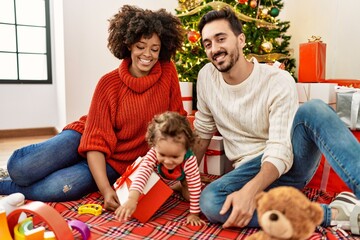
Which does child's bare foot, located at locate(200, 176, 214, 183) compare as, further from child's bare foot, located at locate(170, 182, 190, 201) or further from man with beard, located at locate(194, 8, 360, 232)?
man with beard, located at locate(194, 8, 360, 232)

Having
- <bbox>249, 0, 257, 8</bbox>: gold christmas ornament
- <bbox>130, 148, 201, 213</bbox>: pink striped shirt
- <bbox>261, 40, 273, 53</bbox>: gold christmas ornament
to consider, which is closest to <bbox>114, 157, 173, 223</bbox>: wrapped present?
<bbox>130, 148, 201, 213</bbox>: pink striped shirt

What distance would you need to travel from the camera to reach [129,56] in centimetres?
142

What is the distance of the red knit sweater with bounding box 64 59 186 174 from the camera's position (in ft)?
4.22

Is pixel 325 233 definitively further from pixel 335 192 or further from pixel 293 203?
pixel 293 203

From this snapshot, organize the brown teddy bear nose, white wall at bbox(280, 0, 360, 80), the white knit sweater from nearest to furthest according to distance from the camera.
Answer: the brown teddy bear nose
the white knit sweater
white wall at bbox(280, 0, 360, 80)

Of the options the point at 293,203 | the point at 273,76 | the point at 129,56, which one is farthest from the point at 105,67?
the point at 293,203

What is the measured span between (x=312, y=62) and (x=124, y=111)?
1.30 metres

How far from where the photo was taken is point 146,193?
1121 mm

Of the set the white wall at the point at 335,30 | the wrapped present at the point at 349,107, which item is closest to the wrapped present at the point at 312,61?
the wrapped present at the point at 349,107

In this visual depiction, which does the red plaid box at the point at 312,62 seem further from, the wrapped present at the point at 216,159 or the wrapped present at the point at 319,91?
the wrapped present at the point at 216,159

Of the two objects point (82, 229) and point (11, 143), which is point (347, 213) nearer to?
point (82, 229)

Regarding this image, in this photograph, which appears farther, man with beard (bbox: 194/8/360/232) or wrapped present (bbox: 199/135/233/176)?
wrapped present (bbox: 199/135/233/176)

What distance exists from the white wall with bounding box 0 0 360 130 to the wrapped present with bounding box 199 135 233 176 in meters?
1.36

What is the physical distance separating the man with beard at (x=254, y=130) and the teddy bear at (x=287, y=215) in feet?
1.24
